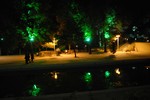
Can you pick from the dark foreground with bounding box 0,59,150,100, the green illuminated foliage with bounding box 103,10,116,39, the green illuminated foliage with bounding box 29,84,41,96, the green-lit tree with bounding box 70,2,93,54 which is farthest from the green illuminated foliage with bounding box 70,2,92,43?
the green illuminated foliage with bounding box 29,84,41,96

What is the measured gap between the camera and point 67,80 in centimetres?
1526

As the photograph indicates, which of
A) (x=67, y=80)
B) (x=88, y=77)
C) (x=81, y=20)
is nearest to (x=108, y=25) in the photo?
(x=81, y=20)

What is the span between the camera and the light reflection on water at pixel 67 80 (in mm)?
12992

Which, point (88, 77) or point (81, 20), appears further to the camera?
point (81, 20)

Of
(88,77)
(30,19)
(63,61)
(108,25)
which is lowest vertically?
(88,77)

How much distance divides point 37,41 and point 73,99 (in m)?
25.7

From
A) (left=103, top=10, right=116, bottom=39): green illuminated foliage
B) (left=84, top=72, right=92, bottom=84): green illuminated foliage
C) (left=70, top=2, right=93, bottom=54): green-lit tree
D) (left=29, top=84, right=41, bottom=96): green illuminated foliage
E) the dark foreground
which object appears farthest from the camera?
(left=103, top=10, right=116, bottom=39): green illuminated foliage

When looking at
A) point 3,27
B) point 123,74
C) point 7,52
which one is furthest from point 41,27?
point 123,74

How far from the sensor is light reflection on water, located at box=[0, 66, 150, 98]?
12992mm

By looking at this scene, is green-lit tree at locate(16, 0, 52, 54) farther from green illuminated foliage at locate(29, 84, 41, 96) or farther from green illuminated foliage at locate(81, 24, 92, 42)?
green illuminated foliage at locate(29, 84, 41, 96)

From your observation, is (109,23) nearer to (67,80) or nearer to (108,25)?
(108,25)

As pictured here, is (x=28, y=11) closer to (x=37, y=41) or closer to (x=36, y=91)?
(x=37, y=41)

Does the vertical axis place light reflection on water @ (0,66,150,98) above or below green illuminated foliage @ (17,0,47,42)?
below

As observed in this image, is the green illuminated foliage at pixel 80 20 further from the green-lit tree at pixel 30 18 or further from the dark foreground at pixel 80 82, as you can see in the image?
the dark foreground at pixel 80 82
